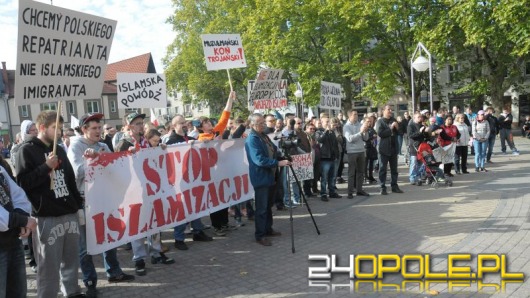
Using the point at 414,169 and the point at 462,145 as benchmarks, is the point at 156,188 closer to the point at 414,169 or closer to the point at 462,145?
the point at 414,169

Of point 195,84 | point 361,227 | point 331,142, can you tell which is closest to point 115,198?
point 361,227

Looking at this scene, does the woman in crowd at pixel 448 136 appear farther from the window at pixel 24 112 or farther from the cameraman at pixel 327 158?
the window at pixel 24 112

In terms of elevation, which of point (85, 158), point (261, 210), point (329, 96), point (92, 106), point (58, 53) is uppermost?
point (92, 106)

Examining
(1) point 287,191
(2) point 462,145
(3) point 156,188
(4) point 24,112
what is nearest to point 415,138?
(2) point 462,145

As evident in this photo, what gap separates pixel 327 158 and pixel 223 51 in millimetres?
3445

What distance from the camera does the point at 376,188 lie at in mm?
11117

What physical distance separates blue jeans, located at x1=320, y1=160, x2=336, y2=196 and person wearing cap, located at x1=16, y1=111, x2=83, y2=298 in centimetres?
643

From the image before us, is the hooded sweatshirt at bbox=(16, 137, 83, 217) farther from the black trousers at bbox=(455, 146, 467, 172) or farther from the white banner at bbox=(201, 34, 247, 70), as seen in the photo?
the black trousers at bbox=(455, 146, 467, 172)

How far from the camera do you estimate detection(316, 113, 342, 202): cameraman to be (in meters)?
9.99

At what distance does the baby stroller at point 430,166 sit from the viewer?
10891 millimetres

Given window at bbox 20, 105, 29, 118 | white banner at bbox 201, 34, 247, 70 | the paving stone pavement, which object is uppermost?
window at bbox 20, 105, 29, 118

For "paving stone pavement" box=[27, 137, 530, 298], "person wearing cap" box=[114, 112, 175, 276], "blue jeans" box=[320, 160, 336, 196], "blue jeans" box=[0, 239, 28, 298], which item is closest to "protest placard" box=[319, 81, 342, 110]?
"blue jeans" box=[320, 160, 336, 196]

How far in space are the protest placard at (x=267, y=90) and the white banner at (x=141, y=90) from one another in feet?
7.28

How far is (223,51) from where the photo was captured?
31.0 ft
